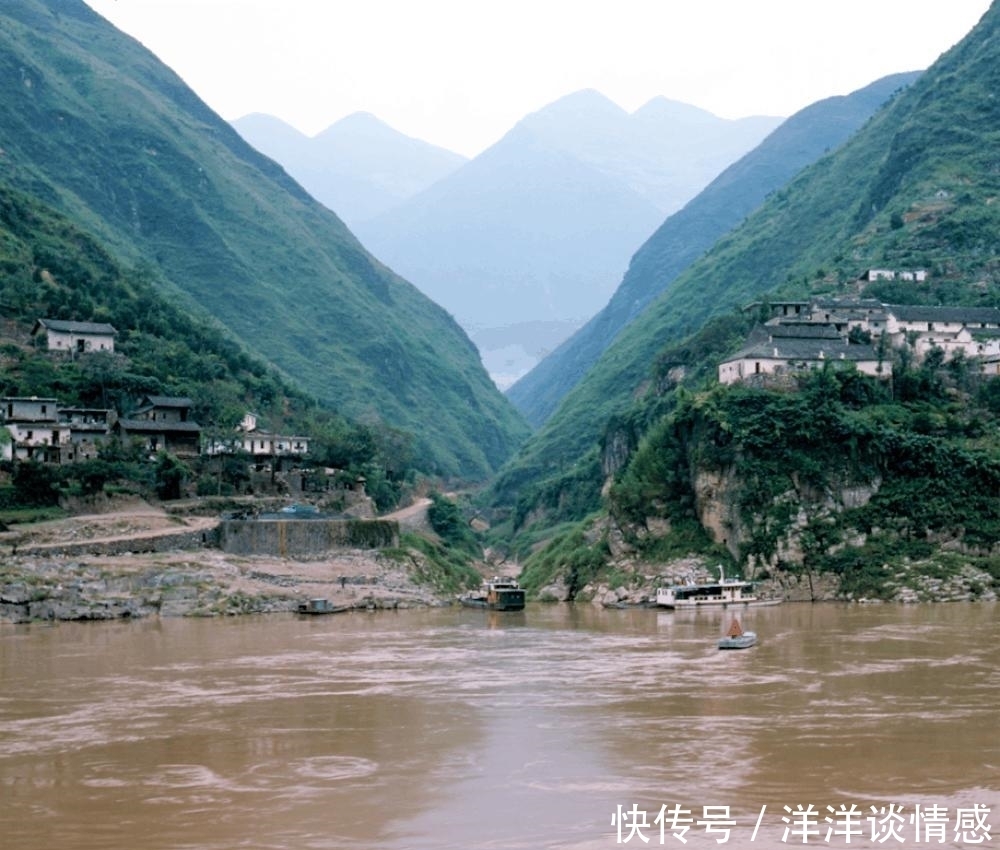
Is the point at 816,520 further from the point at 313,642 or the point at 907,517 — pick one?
the point at 313,642

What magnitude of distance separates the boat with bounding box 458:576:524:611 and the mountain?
63748 millimetres

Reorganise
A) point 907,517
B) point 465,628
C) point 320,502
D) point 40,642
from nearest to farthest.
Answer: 1. point 40,642
2. point 465,628
3. point 907,517
4. point 320,502

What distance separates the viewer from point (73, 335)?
83.2 metres

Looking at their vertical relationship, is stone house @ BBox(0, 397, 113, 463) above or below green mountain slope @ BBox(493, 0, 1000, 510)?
below

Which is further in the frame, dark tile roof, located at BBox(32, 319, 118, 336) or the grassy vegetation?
dark tile roof, located at BBox(32, 319, 118, 336)

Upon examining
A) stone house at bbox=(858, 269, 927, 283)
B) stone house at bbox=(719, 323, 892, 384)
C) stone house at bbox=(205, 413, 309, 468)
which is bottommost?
stone house at bbox=(205, 413, 309, 468)

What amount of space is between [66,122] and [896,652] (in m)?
136

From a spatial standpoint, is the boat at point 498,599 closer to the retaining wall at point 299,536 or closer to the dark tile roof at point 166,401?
the retaining wall at point 299,536

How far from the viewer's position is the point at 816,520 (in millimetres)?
69188

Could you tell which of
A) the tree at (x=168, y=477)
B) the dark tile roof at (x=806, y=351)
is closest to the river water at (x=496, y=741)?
the tree at (x=168, y=477)

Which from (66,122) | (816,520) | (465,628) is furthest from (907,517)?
(66,122)

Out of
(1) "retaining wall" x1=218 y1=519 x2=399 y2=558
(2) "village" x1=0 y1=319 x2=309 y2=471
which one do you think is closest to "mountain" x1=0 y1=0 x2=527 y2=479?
(2) "village" x1=0 y1=319 x2=309 y2=471

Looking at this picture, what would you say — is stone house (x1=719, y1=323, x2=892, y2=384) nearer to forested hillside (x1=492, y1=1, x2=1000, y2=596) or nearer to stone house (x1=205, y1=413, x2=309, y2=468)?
forested hillside (x1=492, y1=1, x2=1000, y2=596)

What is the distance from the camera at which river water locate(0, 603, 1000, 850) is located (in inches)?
928
